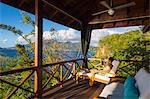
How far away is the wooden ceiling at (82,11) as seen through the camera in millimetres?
3966

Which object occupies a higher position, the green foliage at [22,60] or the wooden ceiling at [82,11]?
the wooden ceiling at [82,11]

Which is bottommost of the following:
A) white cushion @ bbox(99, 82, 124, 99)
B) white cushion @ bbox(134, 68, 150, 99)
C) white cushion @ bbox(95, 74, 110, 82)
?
white cushion @ bbox(95, 74, 110, 82)

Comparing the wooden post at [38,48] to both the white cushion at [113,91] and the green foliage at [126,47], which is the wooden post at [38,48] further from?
the green foliage at [126,47]

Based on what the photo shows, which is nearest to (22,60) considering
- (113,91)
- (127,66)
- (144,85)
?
(127,66)

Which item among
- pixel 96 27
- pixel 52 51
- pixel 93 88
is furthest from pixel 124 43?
pixel 93 88

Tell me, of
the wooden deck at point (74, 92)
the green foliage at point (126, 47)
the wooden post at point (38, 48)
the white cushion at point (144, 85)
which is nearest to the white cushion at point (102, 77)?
the wooden deck at point (74, 92)

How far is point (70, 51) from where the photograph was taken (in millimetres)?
10422

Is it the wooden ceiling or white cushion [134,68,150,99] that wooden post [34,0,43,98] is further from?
white cushion [134,68,150,99]

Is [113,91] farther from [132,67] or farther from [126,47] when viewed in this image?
[126,47]

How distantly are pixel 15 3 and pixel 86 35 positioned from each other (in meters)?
3.25

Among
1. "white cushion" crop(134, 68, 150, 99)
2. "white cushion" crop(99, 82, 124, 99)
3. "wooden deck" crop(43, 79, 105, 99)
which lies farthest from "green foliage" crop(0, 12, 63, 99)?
"white cushion" crop(134, 68, 150, 99)

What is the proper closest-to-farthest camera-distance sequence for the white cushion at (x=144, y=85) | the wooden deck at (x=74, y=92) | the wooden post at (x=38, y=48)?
the white cushion at (x=144, y=85) → the wooden post at (x=38, y=48) → the wooden deck at (x=74, y=92)

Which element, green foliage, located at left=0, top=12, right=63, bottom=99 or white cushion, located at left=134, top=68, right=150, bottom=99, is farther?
green foliage, located at left=0, top=12, right=63, bottom=99

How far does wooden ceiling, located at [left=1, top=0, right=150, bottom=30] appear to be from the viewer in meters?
3.97
